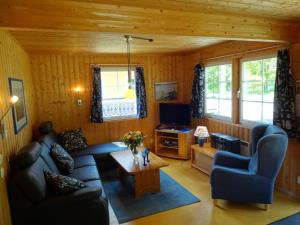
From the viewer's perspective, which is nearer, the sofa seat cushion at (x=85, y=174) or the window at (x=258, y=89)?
the sofa seat cushion at (x=85, y=174)

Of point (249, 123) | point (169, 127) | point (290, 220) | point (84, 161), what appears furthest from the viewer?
point (169, 127)

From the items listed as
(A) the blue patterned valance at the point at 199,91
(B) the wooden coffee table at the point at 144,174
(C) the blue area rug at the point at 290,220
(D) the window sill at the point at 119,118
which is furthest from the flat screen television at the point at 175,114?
(C) the blue area rug at the point at 290,220

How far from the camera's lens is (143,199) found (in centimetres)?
347

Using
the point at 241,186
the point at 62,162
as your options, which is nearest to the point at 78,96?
the point at 62,162

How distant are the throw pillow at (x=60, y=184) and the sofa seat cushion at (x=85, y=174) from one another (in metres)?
0.63

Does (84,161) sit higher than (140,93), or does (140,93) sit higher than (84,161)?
(140,93)

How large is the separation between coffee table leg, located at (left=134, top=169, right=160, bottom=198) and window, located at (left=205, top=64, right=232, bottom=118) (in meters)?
1.93

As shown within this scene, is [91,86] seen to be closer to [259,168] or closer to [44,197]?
[44,197]

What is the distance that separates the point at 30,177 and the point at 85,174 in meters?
1.13

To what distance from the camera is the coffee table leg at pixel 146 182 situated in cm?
354

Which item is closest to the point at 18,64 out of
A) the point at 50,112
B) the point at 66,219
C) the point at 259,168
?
the point at 50,112

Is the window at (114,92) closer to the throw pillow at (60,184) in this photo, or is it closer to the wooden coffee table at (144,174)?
the wooden coffee table at (144,174)

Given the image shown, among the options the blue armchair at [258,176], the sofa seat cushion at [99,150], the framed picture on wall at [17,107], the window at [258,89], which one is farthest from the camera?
the sofa seat cushion at [99,150]

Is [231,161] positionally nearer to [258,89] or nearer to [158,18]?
[258,89]
